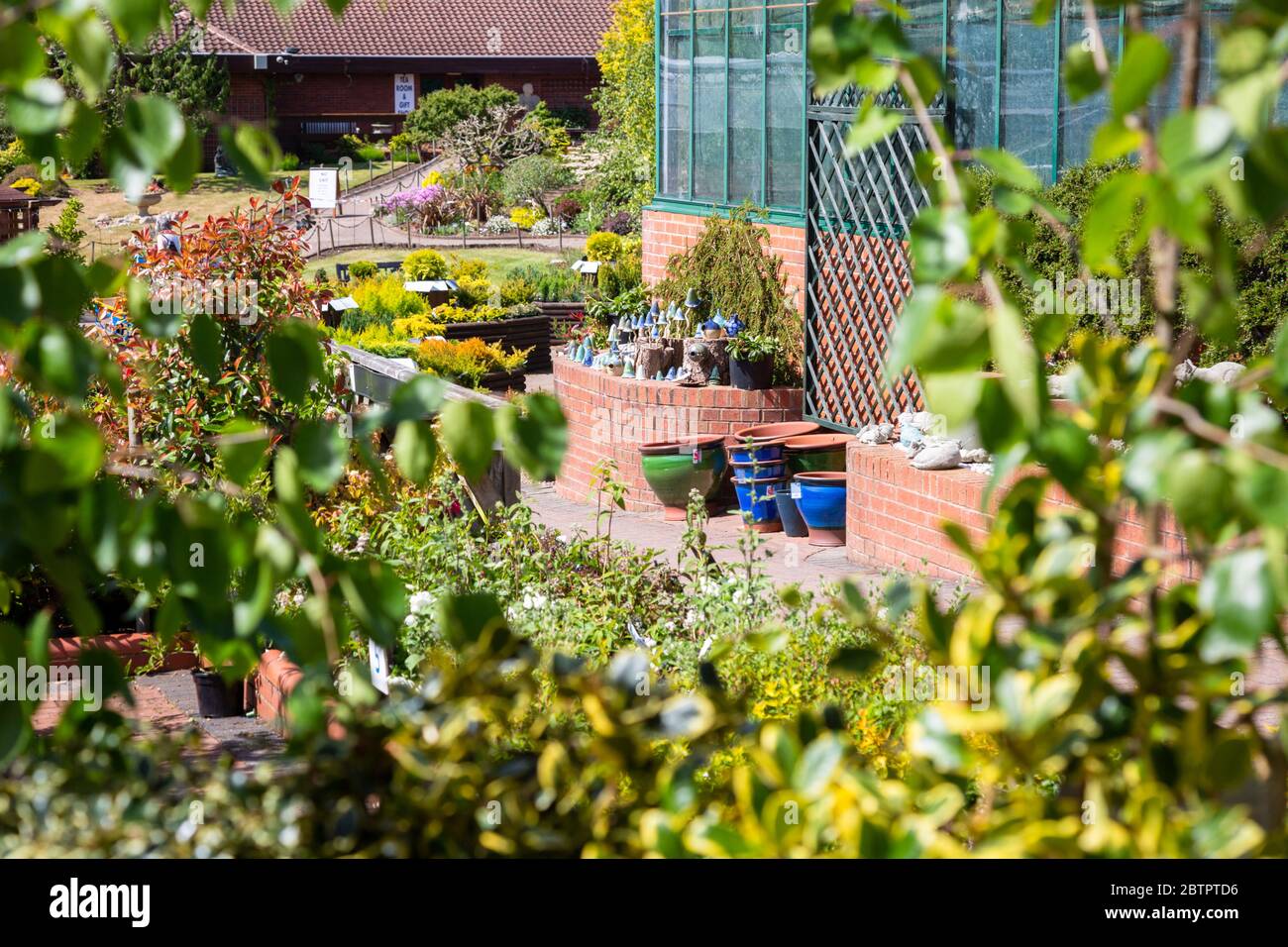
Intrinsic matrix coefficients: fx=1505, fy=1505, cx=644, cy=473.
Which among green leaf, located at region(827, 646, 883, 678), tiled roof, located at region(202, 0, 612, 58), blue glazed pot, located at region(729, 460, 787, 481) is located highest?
tiled roof, located at region(202, 0, 612, 58)

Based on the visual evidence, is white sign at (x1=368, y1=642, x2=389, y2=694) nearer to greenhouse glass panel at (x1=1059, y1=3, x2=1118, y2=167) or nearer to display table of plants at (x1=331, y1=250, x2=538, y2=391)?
greenhouse glass panel at (x1=1059, y1=3, x2=1118, y2=167)

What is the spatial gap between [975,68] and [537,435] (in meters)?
8.90

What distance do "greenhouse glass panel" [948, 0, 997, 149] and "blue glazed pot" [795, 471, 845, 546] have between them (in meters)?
2.33

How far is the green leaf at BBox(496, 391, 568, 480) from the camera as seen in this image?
1.52 meters

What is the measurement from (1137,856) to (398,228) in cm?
3090

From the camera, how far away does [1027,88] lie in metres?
9.34

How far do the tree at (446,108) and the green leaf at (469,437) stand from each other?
40.2m

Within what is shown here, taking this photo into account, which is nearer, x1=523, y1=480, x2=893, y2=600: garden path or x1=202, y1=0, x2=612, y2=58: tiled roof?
x1=523, y1=480, x2=893, y2=600: garden path

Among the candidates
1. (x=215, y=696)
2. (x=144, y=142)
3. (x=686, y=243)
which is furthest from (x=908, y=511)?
(x=144, y=142)

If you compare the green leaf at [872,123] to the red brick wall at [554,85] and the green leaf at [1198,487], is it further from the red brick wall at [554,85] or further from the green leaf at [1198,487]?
the red brick wall at [554,85]

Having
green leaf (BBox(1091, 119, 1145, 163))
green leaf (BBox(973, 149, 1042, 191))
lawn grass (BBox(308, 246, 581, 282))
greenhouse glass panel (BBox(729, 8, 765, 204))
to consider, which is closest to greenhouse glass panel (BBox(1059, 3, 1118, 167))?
greenhouse glass panel (BBox(729, 8, 765, 204))

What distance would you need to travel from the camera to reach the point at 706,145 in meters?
12.4

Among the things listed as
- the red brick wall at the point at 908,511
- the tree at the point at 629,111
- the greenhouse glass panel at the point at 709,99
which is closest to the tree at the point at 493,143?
the tree at the point at 629,111
